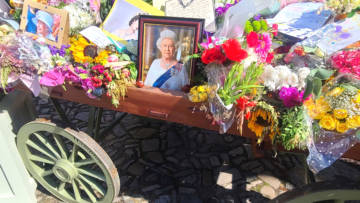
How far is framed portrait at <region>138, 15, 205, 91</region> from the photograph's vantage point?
1.41 m

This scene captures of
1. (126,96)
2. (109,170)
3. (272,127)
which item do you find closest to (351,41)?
(272,127)

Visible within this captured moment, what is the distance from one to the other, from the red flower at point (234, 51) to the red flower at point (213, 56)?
2.9 inches

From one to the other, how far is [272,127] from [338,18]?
102cm

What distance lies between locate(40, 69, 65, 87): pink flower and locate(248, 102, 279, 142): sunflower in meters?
1.17

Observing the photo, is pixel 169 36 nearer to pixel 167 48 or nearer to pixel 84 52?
pixel 167 48

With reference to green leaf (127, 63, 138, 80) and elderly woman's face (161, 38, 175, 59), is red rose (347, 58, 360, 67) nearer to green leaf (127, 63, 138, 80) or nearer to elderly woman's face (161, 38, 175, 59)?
elderly woman's face (161, 38, 175, 59)

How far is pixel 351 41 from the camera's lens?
4.19 feet

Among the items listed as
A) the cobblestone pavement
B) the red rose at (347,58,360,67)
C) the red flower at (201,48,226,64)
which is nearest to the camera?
the red rose at (347,58,360,67)

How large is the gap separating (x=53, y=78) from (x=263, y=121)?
128 centimetres

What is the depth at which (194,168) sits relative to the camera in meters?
2.52

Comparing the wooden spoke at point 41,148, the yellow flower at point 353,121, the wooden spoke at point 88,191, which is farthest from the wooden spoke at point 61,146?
the yellow flower at point 353,121

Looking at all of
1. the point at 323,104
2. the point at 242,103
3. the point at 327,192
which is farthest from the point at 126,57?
the point at 327,192

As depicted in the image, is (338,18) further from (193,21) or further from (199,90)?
(199,90)

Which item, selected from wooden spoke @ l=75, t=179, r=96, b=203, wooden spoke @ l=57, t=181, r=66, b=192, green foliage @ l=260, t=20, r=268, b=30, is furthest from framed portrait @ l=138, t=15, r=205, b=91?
wooden spoke @ l=57, t=181, r=66, b=192
